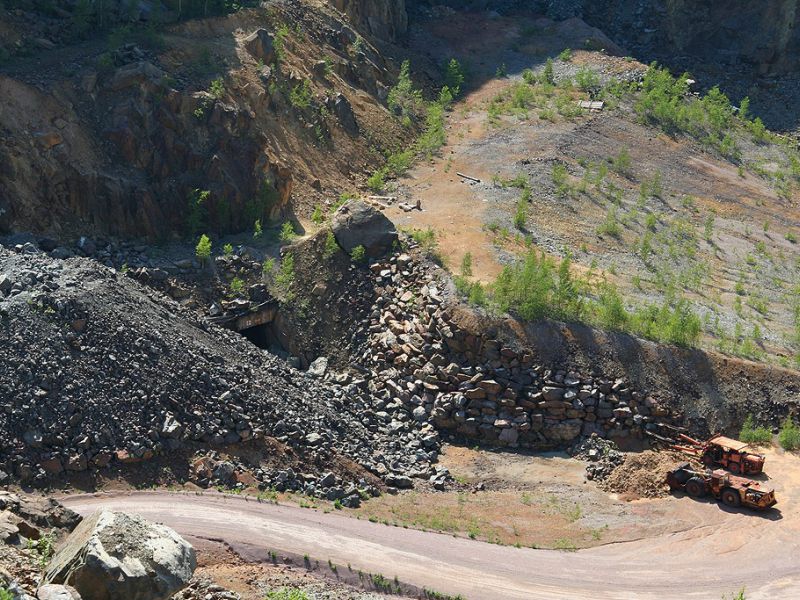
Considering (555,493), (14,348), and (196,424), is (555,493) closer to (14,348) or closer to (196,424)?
(196,424)

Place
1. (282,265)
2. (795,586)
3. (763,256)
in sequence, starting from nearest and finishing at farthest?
(795,586), (282,265), (763,256)

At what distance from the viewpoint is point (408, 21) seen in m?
54.8

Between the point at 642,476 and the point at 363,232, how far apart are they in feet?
36.6

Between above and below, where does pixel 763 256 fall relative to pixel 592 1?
below

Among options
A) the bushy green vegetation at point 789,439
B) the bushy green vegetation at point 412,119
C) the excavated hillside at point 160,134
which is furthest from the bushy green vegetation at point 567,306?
the bushy green vegetation at point 412,119

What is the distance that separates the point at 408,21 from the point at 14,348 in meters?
33.5

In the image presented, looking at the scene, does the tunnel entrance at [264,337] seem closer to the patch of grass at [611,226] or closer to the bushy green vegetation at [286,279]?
the bushy green vegetation at [286,279]

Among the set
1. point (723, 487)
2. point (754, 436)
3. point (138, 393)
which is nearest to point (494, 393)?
point (723, 487)

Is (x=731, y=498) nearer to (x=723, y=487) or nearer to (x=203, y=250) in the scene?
(x=723, y=487)

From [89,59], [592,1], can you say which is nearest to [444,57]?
[592,1]

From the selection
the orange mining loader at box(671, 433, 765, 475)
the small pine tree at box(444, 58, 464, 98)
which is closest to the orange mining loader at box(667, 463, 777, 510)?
the orange mining loader at box(671, 433, 765, 475)

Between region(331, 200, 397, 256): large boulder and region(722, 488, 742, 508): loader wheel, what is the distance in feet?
40.3

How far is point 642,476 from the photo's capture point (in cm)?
2839

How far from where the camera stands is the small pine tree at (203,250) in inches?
1271
